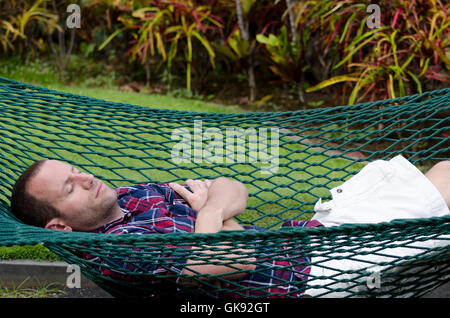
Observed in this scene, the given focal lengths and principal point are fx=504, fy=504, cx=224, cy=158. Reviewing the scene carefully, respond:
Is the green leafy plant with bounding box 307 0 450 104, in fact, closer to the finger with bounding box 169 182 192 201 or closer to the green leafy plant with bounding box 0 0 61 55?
the finger with bounding box 169 182 192 201

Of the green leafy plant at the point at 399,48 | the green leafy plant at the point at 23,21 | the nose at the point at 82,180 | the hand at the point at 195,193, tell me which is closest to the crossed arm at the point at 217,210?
the hand at the point at 195,193

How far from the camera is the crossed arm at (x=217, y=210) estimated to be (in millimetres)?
1498

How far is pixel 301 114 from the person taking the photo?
234cm

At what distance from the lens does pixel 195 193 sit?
6.15ft

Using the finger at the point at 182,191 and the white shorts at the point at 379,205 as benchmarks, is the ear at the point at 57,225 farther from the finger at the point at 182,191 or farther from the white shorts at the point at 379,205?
the white shorts at the point at 379,205

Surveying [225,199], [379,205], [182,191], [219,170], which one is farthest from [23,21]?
[379,205]

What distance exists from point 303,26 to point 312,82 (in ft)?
2.33

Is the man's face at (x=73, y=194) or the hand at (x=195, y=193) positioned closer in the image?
the man's face at (x=73, y=194)

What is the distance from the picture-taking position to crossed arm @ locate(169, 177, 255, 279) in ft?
4.91

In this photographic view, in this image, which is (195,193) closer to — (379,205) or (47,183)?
(47,183)

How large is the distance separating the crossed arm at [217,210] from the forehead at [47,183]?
442mm

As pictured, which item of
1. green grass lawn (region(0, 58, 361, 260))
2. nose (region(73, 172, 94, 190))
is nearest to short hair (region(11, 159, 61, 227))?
nose (region(73, 172, 94, 190))

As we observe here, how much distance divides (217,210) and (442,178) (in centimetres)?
84
